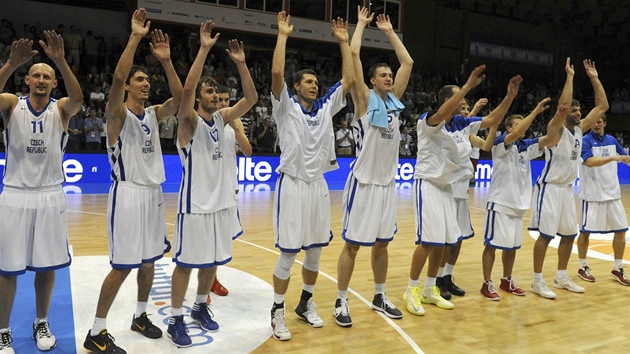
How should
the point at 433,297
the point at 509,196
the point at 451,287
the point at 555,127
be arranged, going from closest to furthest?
the point at 433,297
the point at 555,127
the point at 509,196
the point at 451,287

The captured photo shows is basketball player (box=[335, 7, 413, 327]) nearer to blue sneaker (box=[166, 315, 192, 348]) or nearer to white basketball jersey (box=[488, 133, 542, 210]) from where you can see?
blue sneaker (box=[166, 315, 192, 348])

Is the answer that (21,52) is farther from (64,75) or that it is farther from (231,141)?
Answer: (231,141)

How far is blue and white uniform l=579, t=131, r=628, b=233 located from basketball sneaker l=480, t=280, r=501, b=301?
1.65 meters

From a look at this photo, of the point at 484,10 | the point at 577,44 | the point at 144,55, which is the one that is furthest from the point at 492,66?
the point at 144,55

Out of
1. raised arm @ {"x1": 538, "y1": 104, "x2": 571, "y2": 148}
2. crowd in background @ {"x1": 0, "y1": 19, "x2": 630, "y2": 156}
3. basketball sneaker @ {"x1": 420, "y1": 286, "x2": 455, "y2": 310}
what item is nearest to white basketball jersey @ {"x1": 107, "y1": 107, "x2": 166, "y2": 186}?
basketball sneaker @ {"x1": 420, "y1": 286, "x2": 455, "y2": 310}

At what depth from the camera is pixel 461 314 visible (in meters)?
5.21

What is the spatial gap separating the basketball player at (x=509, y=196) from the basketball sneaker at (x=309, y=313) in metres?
2.00

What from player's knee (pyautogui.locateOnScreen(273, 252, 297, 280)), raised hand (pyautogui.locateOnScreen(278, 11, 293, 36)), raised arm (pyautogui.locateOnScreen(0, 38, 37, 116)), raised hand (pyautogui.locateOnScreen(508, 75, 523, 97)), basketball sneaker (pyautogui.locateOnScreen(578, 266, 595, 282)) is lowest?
basketball sneaker (pyautogui.locateOnScreen(578, 266, 595, 282))

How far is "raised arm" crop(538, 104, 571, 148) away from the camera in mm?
5496

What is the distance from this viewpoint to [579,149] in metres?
6.10

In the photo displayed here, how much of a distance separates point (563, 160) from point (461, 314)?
2.09 meters

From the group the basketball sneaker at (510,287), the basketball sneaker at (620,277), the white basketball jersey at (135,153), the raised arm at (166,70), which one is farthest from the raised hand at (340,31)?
the basketball sneaker at (620,277)

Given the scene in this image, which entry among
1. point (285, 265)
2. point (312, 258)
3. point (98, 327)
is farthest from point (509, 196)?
point (98, 327)

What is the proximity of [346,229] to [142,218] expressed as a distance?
175 centimetres
